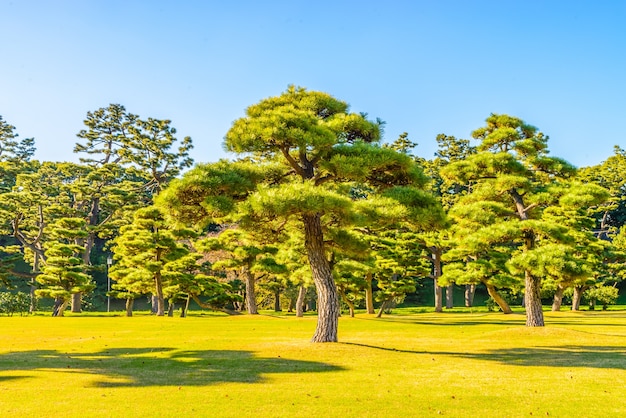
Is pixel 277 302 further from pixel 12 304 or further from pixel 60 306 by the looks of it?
pixel 12 304

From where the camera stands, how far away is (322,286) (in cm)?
1471

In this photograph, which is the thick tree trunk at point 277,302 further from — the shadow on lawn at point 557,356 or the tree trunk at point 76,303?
the shadow on lawn at point 557,356

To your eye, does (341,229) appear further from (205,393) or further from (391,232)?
(391,232)

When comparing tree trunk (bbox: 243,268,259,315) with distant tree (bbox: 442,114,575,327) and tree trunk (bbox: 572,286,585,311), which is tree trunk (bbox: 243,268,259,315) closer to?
distant tree (bbox: 442,114,575,327)

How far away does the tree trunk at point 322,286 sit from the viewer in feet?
47.9

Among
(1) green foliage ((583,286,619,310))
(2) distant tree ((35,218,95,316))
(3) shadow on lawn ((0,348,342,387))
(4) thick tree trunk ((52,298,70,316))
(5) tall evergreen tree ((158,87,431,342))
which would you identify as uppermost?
(5) tall evergreen tree ((158,87,431,342))

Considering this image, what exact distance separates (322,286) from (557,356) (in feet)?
21.1

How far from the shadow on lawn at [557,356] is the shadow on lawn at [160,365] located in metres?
4.20

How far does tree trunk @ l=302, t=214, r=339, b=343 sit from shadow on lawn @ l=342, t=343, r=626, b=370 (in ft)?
5.62

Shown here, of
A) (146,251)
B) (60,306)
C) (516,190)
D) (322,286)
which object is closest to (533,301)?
(516,190)

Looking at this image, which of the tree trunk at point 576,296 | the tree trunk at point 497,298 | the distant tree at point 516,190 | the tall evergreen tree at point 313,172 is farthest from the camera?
the tree trunk at point 576,296

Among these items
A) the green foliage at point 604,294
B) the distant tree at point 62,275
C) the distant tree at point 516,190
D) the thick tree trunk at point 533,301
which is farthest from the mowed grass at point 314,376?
the green foliage at point 604,294

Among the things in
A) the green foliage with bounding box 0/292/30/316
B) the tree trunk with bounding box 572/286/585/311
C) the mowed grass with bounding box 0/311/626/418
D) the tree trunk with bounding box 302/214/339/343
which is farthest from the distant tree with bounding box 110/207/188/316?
the tree trunk with bounding box 572/286/585/311

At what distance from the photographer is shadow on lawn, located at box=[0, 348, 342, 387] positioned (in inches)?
410
